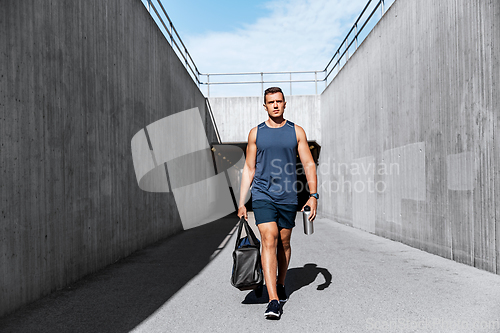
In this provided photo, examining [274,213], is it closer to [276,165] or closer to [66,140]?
[276,165]

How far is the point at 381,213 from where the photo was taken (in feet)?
29.1

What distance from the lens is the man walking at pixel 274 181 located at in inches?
140

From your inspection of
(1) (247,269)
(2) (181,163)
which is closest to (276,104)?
(1) (247,269)

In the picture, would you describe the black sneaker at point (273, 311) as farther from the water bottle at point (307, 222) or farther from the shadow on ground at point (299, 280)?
the water bottle at point (307, 222)

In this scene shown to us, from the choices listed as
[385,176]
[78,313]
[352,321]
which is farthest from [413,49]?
[78,313]

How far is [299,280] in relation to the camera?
4691mm

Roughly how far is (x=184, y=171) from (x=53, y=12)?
7421 mm

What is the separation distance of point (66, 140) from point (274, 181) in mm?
2514

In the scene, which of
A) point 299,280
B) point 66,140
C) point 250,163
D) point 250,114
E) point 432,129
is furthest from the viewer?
point 250,114

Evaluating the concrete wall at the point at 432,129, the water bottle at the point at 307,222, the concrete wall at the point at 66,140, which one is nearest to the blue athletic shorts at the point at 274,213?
the water bottle at the point at 307,222

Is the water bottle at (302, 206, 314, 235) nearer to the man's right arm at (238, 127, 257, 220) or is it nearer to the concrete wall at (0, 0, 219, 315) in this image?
the man's right arm at (238, 127, 257, 220)

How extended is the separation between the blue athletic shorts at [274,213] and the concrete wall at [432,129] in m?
2.94

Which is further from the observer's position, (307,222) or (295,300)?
(295,300)

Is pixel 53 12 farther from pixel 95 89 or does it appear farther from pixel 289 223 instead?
pixel 289 223
